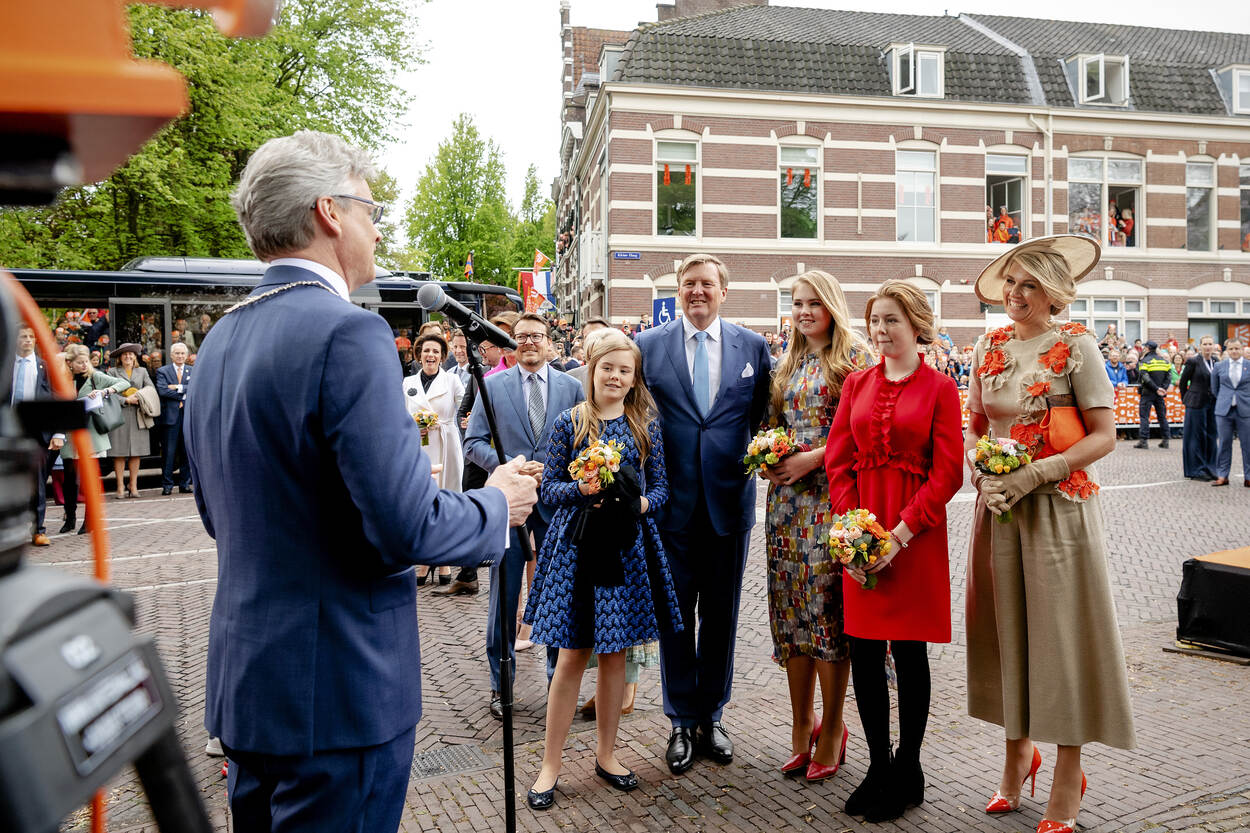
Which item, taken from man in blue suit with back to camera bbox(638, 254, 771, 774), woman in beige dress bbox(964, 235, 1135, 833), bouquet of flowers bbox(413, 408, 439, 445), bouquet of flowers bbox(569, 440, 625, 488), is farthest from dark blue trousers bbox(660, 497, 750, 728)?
bouquet of flowers bbox(413, 408, 439, 445)

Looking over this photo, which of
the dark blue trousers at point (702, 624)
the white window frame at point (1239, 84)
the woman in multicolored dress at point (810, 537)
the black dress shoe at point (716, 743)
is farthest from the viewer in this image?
the white window frame at point (1239, 84)

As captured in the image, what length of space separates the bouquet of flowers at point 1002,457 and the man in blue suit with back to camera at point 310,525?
7.18 ft

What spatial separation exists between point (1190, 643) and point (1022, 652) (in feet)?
9.16

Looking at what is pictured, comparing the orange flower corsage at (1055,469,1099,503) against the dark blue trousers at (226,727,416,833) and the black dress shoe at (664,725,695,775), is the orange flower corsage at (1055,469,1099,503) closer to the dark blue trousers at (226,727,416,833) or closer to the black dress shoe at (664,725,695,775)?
the black dress shoe at (664,725,695,775)

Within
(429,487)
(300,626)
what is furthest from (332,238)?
(300,626)

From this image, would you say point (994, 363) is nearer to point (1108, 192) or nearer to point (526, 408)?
point (526, 408)

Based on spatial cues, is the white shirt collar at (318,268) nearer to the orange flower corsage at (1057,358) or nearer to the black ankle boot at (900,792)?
the orange flower corsage at (1057,358)

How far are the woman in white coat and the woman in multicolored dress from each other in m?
3.84

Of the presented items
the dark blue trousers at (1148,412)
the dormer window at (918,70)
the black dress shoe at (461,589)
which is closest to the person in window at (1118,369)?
the dark blue trousers at (1148,412)

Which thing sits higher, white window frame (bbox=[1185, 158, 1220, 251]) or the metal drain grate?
white window frame (bbox=[1185, 158, 1220, 251])

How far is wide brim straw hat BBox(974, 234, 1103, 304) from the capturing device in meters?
3.52

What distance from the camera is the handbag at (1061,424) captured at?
133 inches

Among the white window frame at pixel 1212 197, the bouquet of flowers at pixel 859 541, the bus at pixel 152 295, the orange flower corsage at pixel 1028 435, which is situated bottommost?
the bouquet of flowers at pixel 859 541

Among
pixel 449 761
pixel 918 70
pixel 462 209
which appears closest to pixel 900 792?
pixel 449 761
